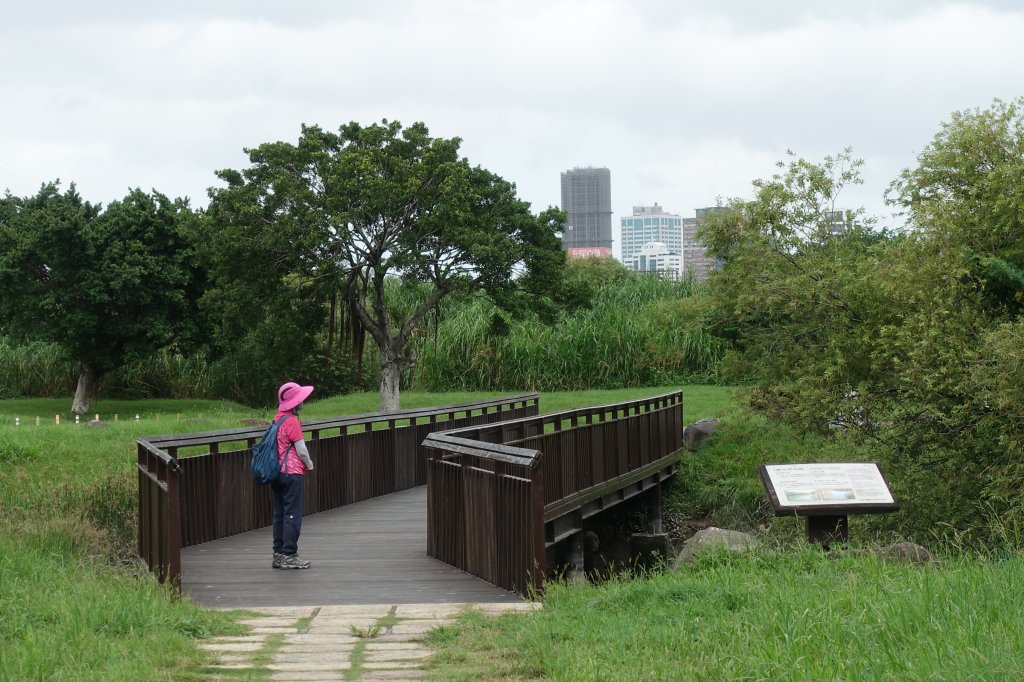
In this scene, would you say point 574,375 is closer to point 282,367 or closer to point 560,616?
point 282,367

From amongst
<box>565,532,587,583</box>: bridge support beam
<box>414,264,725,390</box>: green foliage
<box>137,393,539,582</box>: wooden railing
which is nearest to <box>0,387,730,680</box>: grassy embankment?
<box>137,393,539,582</box>: wooden railing

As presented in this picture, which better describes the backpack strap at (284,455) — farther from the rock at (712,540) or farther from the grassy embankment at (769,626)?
the rock at (712,540)

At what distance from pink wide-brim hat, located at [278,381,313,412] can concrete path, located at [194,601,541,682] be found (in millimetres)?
2034

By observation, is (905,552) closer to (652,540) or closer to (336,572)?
(336,572)

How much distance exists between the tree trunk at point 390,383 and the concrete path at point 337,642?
2435 centimetres

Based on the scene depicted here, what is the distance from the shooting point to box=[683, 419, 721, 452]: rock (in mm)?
25797

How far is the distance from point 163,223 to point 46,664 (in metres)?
36.1

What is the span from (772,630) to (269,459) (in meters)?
5.25

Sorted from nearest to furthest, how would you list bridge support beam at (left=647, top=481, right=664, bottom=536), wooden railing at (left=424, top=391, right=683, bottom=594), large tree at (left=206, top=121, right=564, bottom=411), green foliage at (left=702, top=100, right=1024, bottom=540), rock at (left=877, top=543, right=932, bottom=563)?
wooden railing at (left=424, top=391, right=683, bottom=594) < rock at (left=877, top=543, right=932, bottom=563) < green foliage at (left=702, top=100, right=1024, bottom=540) < bridge support beam at (left=647, top=481, right=664, bottom=536) < large tree at (left=206, top=121, right=564, bottom=411)

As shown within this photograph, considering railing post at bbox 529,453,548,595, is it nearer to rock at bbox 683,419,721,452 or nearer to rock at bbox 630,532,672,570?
rock at bbox 630,532,672,570

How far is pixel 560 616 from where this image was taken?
7.57 m

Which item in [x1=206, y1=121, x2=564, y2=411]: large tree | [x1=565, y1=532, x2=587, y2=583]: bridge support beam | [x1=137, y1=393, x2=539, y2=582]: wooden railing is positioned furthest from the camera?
[x1=206, y1=121, x2=564, y2=411]: large tree

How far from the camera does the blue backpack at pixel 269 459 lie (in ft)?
33.0

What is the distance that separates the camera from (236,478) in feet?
41.1
